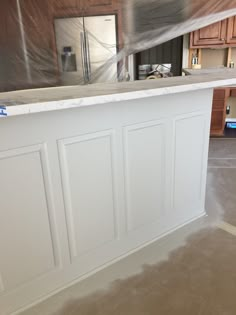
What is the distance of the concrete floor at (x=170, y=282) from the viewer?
4.68ft

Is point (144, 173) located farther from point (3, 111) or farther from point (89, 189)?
point (3, 111)

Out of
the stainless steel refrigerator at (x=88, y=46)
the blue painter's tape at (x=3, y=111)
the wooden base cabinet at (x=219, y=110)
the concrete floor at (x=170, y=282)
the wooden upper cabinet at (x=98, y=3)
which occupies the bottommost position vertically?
the concrete floor at (x=170, y=282)

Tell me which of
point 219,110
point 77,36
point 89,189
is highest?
point 77,36

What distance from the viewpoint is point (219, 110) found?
4.26m

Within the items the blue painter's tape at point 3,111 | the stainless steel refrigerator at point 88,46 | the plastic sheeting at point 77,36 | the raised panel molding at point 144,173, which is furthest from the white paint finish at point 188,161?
the stainless steel refrigerator at point 88,46

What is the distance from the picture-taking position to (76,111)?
1.35m

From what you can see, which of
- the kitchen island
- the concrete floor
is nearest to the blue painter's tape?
the kitchen island

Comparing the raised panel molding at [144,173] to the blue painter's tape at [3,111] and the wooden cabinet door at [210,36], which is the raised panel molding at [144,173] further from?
the wooden cabinet door at [210,36]

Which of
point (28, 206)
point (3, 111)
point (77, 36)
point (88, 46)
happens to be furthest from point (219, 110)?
point (3, 111)

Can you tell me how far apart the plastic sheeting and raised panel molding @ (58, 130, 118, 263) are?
1.75 meters

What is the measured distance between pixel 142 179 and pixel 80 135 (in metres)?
0.55

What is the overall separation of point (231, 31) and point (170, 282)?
386 centimetres

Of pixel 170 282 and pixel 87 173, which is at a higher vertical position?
pixel 87 173

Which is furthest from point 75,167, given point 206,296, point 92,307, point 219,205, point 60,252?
point 219,205
